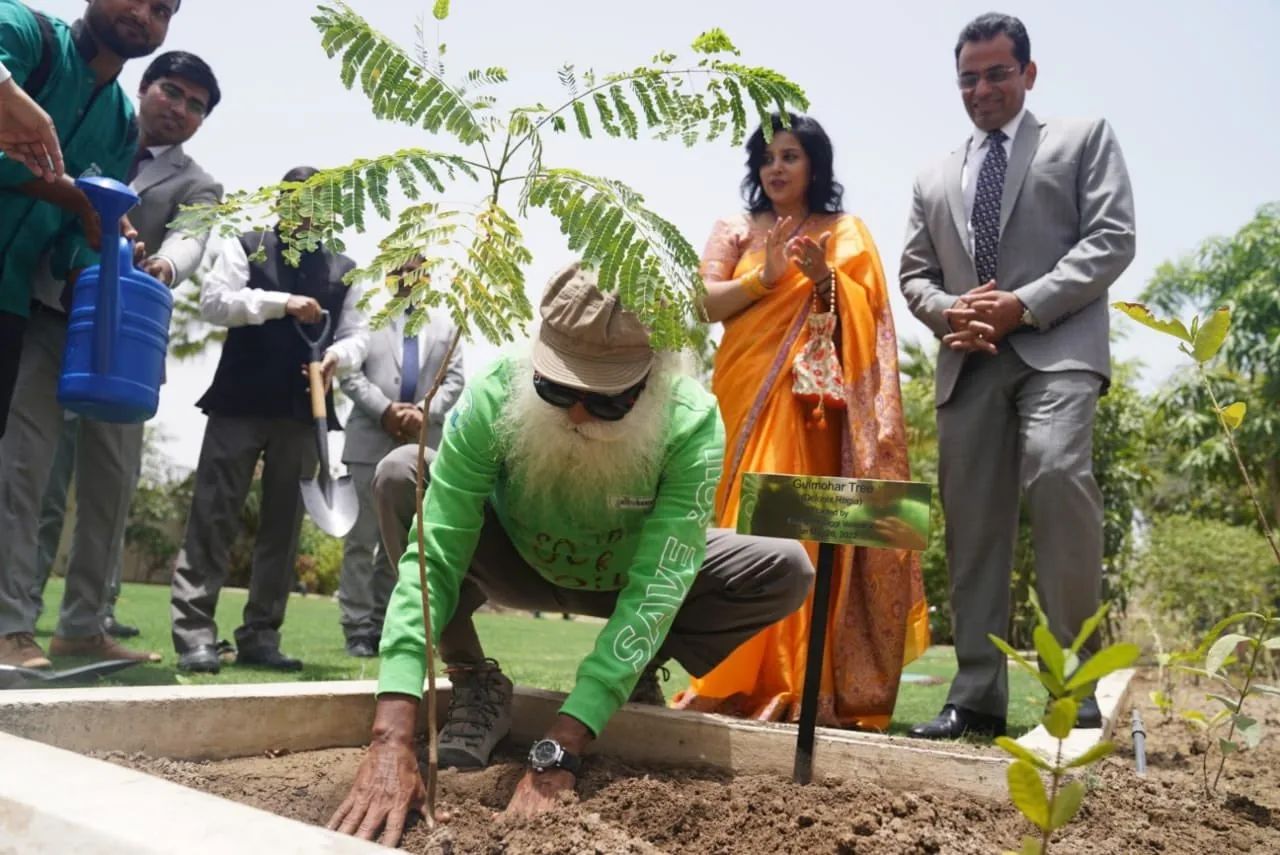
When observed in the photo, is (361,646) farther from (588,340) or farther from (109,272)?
(588,340)

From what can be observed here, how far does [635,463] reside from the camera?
2.55m

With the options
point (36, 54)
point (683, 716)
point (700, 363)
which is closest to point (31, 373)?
point (36, 54)

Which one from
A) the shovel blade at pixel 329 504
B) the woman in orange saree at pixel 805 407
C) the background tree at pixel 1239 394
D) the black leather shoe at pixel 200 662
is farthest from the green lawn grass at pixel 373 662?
the background tree at pixel 1239 394

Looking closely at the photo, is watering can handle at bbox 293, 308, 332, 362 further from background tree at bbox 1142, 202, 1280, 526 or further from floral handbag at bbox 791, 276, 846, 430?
background tree at bbox 1142, 202, 1280, 526

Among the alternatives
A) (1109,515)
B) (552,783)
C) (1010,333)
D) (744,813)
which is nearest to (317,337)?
(1010,333)

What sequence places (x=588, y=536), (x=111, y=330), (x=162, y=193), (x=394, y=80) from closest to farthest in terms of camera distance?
(x=394, y=80), (x=588, y=536), (x=111, y=330), (x=162, y=193)

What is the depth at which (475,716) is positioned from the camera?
262cm

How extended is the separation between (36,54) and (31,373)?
3.32 feet

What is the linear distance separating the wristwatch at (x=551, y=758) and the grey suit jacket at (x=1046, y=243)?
1.98 m

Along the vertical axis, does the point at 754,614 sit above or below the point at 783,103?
below

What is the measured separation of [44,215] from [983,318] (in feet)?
9.57

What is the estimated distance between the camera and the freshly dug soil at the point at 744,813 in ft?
6.09

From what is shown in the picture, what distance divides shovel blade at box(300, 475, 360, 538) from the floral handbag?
210cm

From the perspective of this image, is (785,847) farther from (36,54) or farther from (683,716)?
(36,54)
